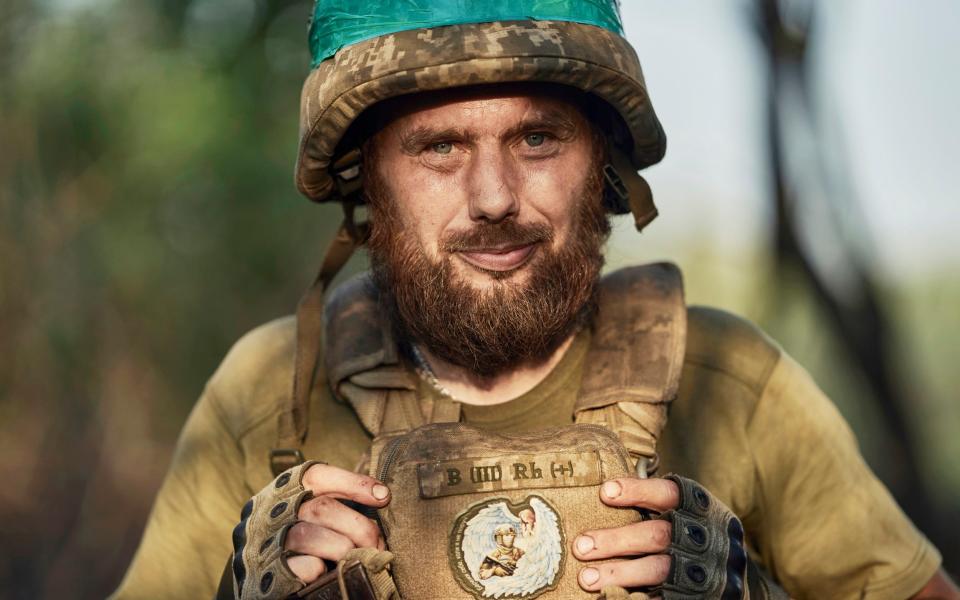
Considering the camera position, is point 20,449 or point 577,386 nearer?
point 577,386

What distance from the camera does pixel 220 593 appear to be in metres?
2.71

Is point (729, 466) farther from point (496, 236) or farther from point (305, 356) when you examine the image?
point (305, 356)

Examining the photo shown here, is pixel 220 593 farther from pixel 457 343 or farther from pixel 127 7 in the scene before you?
pixel 127 7

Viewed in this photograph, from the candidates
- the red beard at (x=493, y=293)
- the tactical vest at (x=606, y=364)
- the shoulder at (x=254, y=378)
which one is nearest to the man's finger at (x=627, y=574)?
the tactical vest at (x=606, y=364)

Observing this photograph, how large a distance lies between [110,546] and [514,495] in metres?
5.55

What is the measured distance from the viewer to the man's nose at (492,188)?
2682mm

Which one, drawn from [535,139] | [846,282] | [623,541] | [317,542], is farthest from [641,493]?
[846,282]

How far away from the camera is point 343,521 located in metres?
2.33

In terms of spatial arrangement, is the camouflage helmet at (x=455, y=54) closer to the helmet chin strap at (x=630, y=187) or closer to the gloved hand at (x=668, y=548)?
the helmet chin strap at (x=630, y=187)

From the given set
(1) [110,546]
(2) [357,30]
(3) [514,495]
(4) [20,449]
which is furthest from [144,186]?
(3) [514,495]

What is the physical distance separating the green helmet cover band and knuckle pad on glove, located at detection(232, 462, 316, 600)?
114 cm

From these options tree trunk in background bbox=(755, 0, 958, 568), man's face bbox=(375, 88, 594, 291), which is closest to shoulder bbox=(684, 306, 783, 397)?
man's face bbox=(375, 88, 594, 291)

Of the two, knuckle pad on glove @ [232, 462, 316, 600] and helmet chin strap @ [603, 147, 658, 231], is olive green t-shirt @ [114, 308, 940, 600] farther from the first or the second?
knuckle pad on glove @ [232, 462, 316, 600]

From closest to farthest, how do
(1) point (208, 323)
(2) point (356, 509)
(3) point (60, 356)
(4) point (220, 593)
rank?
(2) point (356, 509), (4) point (220, 593), (3) point (60, 356), (1) point (208, 323)
